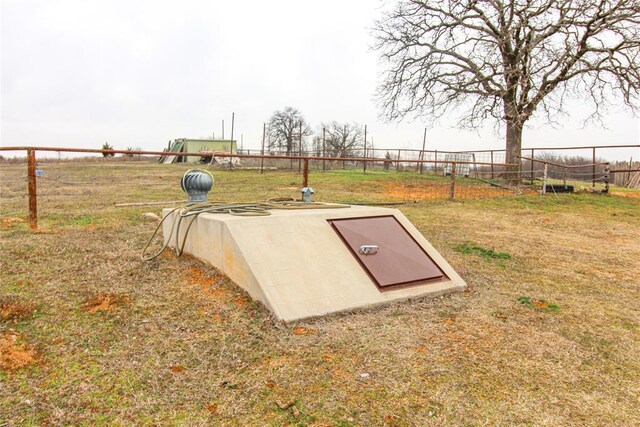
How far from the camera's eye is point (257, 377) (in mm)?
2213

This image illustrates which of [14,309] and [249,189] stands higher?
[249,189]

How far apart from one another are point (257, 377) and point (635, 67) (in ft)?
58.3

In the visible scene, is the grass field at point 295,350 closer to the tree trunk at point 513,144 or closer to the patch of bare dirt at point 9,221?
the patch of bare dirt at point 9,221

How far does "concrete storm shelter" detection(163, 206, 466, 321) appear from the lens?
312cm

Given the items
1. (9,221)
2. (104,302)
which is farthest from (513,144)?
(104,302)

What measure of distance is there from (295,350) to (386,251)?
59.7 inches

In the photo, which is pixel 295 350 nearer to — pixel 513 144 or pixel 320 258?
pixel 320 258

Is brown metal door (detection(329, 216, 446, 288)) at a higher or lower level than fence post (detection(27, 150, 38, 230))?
lower

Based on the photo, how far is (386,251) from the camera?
3.75m

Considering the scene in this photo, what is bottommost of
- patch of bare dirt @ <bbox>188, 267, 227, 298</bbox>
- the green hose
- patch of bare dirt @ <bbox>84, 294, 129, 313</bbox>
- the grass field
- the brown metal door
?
the grass field

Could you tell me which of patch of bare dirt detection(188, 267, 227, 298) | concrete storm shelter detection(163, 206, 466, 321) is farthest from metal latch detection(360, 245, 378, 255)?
patch of bare dirt detection(188, 267, 227, 298)

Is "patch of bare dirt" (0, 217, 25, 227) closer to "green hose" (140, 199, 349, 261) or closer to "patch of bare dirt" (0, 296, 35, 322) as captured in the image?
"green hose" (140, 199, 349, 261)

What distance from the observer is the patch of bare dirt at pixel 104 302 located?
3.02 m

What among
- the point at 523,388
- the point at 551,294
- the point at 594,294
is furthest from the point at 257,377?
the point at 594,294
